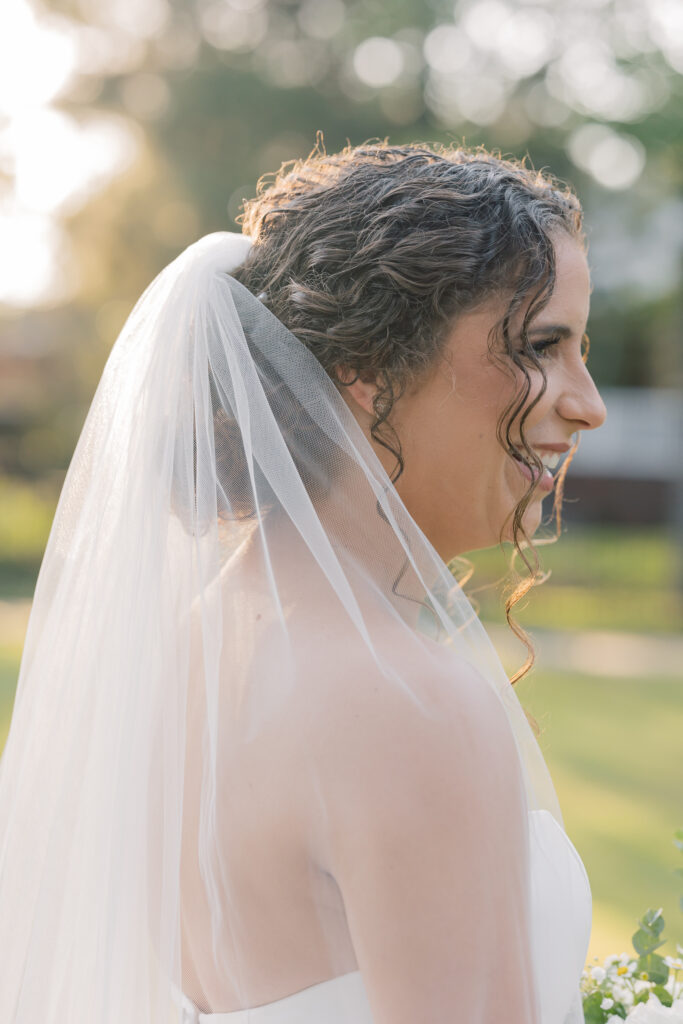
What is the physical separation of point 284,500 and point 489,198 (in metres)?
0.60

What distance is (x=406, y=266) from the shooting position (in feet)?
5.30

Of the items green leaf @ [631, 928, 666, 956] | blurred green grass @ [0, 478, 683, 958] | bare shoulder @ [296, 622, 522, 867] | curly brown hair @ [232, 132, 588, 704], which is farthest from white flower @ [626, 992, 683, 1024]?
curly brown hair @ [232, 132, 588, 704]

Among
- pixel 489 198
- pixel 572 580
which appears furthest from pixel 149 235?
pixel 489 198

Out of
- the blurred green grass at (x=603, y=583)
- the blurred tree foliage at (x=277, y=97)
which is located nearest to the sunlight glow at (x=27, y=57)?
the blurred tree foliage at (x=277, y=97)

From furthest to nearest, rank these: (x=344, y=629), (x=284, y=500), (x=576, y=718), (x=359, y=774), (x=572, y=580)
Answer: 1. (x=572, y=580)
2. (x=576, y=718)
3. (x=284, y=500)
4. (x=344, y=629)
5. (x=359, y=774)

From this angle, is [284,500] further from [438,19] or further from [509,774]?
[438,19]

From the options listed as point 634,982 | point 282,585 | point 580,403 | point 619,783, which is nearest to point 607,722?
point 619,783

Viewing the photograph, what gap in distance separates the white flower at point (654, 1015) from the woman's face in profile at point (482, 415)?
788 millimetres

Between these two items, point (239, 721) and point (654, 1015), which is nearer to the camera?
point (239, 721)

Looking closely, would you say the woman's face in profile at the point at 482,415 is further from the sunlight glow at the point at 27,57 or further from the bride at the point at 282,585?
the sunlight glow at the point at 27,57

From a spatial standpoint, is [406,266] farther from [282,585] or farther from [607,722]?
[607,722]

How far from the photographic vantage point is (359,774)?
1258mm

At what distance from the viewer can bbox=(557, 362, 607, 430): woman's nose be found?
5.76ft

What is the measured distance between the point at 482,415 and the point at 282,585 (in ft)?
1.39
